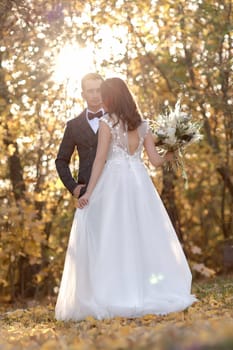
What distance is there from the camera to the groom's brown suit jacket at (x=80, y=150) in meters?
6.89

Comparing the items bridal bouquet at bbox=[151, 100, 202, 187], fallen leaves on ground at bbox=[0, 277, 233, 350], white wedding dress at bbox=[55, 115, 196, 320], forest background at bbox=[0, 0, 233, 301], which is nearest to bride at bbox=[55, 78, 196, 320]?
white wedding dress at bbox=[55, 115, 196, 320]

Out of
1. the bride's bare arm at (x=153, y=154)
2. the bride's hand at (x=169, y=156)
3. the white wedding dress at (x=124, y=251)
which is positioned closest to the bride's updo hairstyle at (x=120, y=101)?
the white wedding dress at (x=124, y=251)

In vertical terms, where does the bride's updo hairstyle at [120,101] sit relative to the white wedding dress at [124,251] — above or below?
above

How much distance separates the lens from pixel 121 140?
636cm

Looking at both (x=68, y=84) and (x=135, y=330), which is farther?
(x=68, y=84)

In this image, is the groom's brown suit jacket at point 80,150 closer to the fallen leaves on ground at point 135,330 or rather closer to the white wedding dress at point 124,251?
the white wedding dress at point 124,251

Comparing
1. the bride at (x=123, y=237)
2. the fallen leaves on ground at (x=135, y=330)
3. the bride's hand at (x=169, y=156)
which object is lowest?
the fallen leaves on ground at (x=135, y=330)

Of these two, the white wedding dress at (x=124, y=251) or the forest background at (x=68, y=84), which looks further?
the forest background at (x=68, y=84)

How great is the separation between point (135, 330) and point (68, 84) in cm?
717

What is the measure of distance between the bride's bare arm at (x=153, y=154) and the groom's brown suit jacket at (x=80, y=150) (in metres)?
0.65

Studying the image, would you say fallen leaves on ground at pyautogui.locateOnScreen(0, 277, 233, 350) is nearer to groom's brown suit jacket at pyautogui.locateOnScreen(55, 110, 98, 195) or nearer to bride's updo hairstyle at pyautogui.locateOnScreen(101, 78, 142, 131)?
groom's brown suit jacket at pyautogui.locateOnScreen(55, 110, 98, 195)

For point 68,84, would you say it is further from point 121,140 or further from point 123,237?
point 123,237

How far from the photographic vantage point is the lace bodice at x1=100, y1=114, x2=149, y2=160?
6.29 m

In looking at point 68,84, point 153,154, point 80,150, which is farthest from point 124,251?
point 68,84
